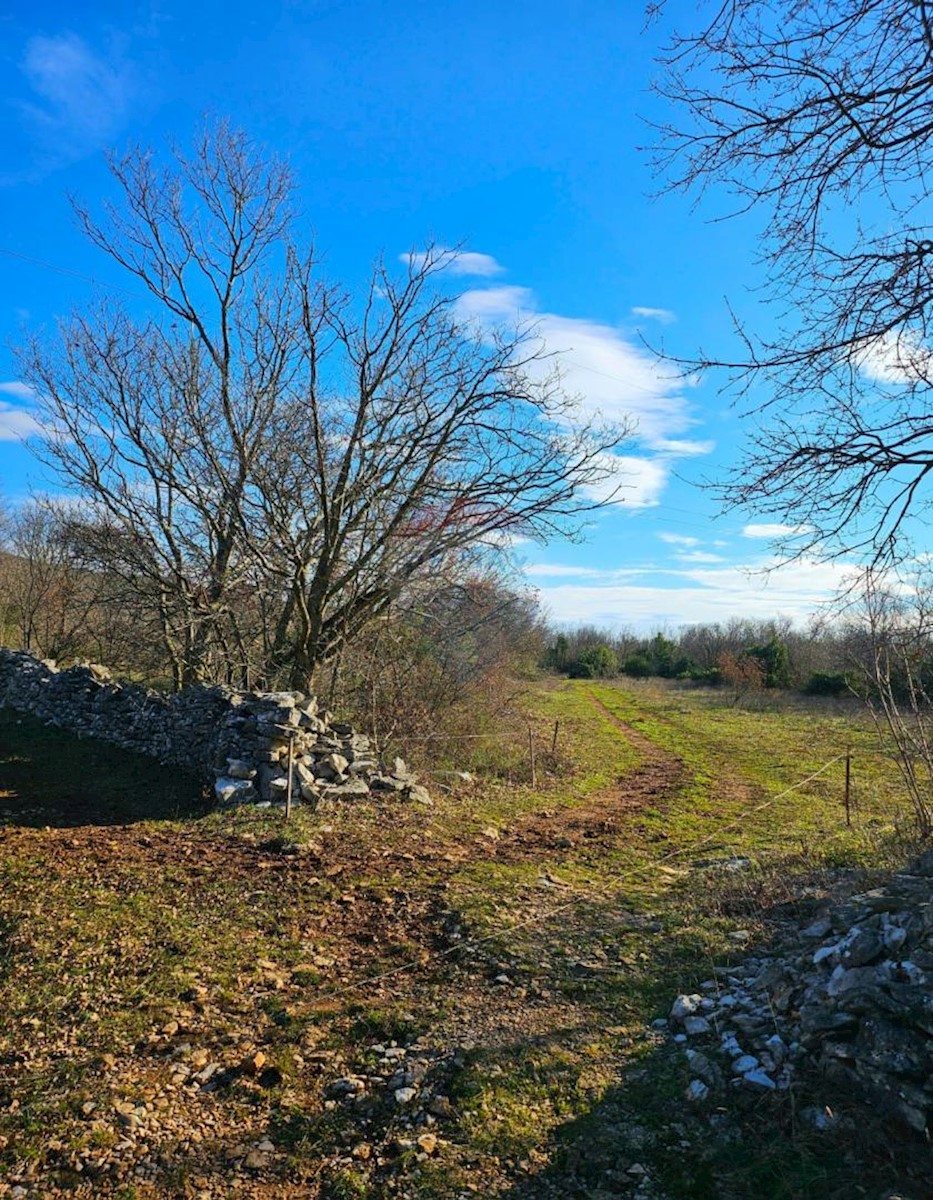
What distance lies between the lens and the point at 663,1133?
11.1ft

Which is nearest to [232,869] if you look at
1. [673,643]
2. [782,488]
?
[782,488]

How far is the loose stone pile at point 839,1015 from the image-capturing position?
10.6ft

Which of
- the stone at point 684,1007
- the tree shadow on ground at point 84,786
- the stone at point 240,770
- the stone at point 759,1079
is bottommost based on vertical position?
the stone at point 684,1007

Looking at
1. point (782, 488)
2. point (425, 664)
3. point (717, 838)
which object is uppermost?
point (782, 488)

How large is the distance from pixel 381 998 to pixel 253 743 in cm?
541

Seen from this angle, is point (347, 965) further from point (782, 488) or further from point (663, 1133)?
point (782, 488)

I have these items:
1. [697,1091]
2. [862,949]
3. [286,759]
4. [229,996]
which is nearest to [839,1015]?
[862,949]

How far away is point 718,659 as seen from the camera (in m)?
43.5

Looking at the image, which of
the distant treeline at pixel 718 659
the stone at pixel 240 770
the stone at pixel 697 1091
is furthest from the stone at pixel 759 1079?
the distant treeline at pixel 718 659

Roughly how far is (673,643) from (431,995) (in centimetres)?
5444

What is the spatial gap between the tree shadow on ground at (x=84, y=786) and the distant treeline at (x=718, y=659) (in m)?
19.2

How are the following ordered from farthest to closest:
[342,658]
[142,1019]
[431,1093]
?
[342,658] < [142,1019] < [431,1093]

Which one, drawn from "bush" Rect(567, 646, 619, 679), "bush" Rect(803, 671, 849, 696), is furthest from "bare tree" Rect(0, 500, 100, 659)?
"bush" Rect(567, 646, 619, 679)

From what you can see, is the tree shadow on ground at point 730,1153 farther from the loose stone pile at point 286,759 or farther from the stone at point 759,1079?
the loose stone pile at point 286,759
